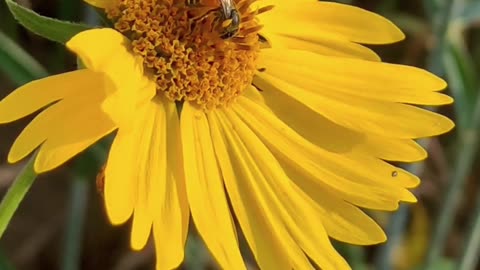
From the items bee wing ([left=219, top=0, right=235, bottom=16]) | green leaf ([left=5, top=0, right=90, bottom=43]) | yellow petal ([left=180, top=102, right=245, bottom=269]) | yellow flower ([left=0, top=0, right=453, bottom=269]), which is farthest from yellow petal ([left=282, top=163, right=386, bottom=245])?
green leaf ([left=5, top=0, right=90, bottom=43])

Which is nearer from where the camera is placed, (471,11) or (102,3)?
(102,3)

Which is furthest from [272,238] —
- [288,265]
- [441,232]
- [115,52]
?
[441,232]

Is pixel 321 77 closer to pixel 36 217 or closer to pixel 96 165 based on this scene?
pixel 96 165

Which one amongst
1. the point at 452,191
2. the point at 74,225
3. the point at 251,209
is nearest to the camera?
the point at 251,209

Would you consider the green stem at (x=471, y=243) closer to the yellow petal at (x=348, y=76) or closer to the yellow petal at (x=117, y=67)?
the yellow petal at (x=348, y=76)

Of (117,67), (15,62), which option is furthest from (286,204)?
(15,62)

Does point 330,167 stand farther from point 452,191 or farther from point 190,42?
point 452,191

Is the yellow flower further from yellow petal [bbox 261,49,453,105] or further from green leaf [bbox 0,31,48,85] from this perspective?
green leaf [bbox 0,31,48,85]
